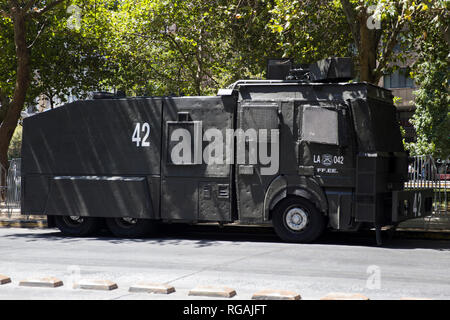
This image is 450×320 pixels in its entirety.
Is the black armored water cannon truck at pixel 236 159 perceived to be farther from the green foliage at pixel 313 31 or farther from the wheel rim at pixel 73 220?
the green foliage at pixel 313 31

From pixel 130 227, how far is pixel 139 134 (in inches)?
81.0

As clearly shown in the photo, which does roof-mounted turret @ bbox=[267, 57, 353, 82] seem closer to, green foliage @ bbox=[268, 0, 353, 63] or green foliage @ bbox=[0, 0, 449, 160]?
green foliage @ bbox=[268, 0, 353, 63]

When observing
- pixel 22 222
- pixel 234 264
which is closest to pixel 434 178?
pixel 234 264

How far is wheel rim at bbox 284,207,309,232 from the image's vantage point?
13.0 meters

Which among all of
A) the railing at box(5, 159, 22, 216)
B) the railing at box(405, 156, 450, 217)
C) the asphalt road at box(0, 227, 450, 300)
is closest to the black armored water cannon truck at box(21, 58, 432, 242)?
the asphalt road at box(0, 227, 450, 300)

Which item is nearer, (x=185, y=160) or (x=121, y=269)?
(x=121, y=269)

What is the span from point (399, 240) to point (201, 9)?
12.1 m

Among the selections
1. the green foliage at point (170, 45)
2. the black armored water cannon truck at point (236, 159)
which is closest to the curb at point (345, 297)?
the black armored water cannon truck at point (236, 159)

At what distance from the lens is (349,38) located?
858 inches

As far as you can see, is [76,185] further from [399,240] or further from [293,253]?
[399,240]

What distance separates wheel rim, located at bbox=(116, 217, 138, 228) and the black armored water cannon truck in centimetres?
4

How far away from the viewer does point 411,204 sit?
43.3ft

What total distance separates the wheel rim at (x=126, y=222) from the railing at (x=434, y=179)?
6.46m

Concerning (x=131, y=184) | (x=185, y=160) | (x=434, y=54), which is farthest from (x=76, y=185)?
(x=434, y=54)
